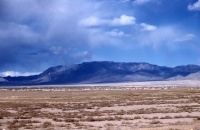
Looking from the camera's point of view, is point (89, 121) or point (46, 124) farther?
point (89, 121)

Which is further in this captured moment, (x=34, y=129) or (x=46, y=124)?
(x=46, y=124)

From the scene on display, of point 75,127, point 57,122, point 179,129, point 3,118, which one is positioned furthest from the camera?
point 3,118

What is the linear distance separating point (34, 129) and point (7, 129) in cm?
177

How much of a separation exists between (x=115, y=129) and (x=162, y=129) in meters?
3.06

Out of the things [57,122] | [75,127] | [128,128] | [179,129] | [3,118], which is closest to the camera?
[179,129]

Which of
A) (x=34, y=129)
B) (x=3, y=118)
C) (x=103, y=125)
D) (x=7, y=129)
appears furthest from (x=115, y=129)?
(x=3, y=118)

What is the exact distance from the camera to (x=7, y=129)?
25531mm

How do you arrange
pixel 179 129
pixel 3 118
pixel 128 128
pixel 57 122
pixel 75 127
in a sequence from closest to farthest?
pixel 179 129
pixel 128 128
pixel 75 127
pixel 57 122
pixel 3 118

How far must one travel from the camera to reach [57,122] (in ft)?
99.9

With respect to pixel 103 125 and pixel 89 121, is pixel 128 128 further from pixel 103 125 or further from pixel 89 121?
pixel 89 121

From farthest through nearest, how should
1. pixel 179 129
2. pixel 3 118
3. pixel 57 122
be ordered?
1. pixel 3 118
2. pixel 57 122
3. pixel 179 129

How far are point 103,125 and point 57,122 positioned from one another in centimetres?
463

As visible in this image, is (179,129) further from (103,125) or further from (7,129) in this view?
(7,129)

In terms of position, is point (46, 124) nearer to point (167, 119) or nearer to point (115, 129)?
point (115, 129)
